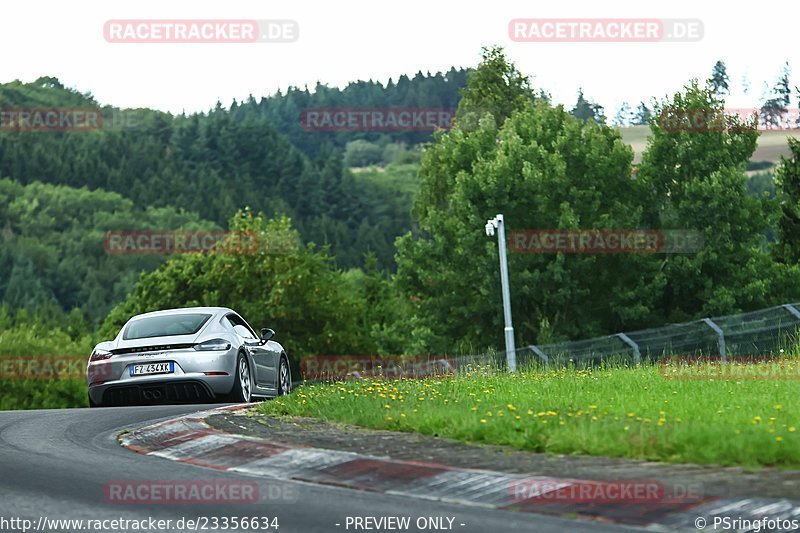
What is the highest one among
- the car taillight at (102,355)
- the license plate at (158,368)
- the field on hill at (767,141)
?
the field on hill at (767,141)

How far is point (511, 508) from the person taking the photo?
7145 millimetres

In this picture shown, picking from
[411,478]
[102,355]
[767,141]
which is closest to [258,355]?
[102,355]

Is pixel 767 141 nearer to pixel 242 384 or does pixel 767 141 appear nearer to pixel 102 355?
pixel 242 384

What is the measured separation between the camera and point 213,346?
15781 millimetres

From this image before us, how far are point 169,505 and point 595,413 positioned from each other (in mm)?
4488

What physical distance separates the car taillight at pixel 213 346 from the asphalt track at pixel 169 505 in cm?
501

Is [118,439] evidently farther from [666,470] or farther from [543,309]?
[543,309]

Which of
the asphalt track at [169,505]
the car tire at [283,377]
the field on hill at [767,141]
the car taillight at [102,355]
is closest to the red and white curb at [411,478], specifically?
the asphalt track at [169,505]

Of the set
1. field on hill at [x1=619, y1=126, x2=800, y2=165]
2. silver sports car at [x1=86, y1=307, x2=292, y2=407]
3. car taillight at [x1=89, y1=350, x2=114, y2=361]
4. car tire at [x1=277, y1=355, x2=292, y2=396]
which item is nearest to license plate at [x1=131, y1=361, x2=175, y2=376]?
silver sports car at [x1=86, y1=307, x2=292, y2=407]

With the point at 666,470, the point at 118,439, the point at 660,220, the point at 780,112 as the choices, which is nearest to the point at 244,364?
the point at 118,439

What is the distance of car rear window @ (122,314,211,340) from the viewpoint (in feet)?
52.6

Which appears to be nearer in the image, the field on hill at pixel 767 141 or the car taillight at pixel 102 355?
the car taillight at pixel 102 355

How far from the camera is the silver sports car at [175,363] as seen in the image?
15727 mm

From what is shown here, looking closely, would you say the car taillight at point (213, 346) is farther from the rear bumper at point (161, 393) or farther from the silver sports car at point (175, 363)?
the rear bumper at point (161, 393)
